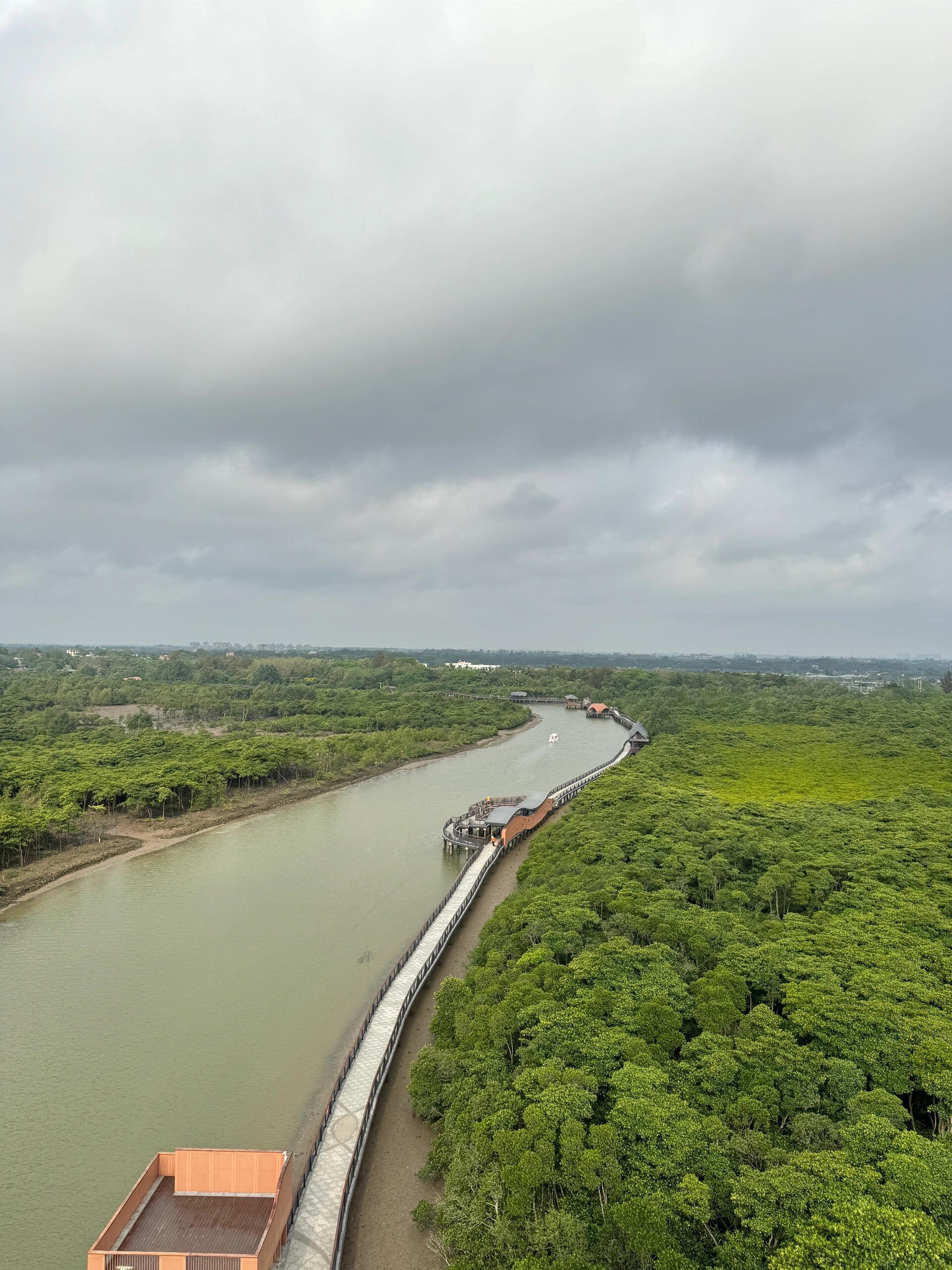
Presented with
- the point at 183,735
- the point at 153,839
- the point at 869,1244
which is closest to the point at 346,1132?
the point at 869,1244

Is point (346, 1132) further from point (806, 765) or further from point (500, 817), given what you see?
point (806, 765)

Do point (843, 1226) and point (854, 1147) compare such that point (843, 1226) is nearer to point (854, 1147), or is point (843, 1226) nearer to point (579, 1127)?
point (854, 1147)

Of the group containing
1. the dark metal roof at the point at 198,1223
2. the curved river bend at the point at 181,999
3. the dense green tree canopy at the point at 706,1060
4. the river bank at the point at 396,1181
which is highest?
the dense green tree canopy at the point at 706,1060

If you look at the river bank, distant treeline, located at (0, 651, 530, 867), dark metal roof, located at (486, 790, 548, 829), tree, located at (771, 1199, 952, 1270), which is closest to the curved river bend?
the river bank

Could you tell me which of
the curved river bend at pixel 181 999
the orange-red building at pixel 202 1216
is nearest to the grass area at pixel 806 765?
the curved river bend at pixel 181 999

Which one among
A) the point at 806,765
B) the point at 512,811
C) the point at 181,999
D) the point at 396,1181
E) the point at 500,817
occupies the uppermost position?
the point at 806,765

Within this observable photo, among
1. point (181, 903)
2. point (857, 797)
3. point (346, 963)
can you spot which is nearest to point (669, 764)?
point (857, 797)

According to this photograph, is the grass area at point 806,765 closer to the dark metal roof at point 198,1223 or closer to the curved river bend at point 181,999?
the curved river bend at point 181,999
